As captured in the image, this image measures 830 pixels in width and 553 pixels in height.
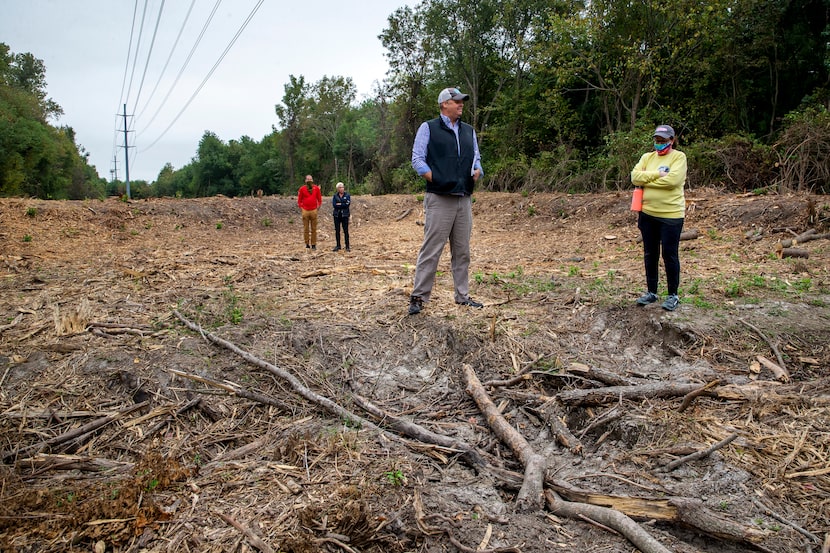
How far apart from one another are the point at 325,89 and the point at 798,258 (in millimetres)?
43432

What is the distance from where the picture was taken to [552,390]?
3.83 metres

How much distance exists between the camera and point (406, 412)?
3.58 metres

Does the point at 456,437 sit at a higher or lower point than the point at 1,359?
lower

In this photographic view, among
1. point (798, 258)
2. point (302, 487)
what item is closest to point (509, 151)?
point (798, 258)

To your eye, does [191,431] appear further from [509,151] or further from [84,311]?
[509,151]

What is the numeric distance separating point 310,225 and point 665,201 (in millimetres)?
8697

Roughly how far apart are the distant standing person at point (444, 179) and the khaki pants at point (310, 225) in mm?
7298

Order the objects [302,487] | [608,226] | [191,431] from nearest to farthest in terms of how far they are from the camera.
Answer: [302,487] < [191,431] < [608,226]

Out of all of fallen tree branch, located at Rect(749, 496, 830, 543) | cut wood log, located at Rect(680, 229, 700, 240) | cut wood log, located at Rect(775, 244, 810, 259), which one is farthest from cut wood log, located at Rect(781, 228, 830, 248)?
fallen tree branch, located at Rect(749, 496, 830, 543)

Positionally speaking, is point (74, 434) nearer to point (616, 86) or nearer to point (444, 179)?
point (444, 179)

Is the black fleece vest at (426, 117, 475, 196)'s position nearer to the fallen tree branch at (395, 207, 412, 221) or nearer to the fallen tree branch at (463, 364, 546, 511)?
the fallen tree branch at (463, 364, 546, 511)

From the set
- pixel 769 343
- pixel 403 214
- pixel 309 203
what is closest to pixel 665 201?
pixel 769 343

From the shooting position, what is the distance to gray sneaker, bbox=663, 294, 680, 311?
15.4ft

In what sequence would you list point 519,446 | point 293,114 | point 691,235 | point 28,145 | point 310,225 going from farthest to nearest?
point 293,114 < point 28,145 < point 310,225 < point 691,235 < point 519,446
